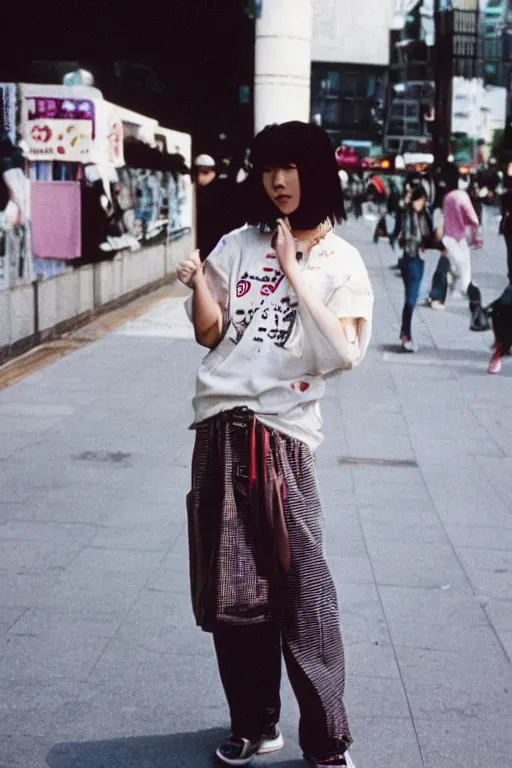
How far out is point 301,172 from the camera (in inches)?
123

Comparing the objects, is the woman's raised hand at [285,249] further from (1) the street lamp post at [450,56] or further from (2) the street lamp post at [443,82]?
(2) the street lamp post at [443,82]

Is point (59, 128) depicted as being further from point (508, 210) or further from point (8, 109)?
point (508, 210)

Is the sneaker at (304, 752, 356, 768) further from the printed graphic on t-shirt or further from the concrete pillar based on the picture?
the concrete pillar

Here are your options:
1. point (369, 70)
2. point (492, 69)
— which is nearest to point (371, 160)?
point (369, 70)

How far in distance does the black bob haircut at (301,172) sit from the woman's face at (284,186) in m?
0.01

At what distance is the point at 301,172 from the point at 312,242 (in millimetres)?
192

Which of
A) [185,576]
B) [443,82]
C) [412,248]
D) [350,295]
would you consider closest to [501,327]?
[412,248]

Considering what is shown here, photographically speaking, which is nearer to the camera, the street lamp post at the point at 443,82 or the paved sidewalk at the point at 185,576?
the paved sidewalk at the point at 185,576

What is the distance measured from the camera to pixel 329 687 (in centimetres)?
324

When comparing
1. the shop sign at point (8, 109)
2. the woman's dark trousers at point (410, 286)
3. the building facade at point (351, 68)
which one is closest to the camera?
the shop sign at point (8, 109)

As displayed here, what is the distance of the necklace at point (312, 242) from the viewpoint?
3.20m

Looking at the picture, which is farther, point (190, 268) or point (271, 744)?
point (271, 744)

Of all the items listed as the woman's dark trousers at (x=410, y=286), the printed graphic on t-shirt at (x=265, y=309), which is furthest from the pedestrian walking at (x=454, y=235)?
the printed graphic on t-shirt at (x=265, y=309)

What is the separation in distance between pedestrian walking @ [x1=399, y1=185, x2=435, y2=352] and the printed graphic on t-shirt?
28.7 feet
